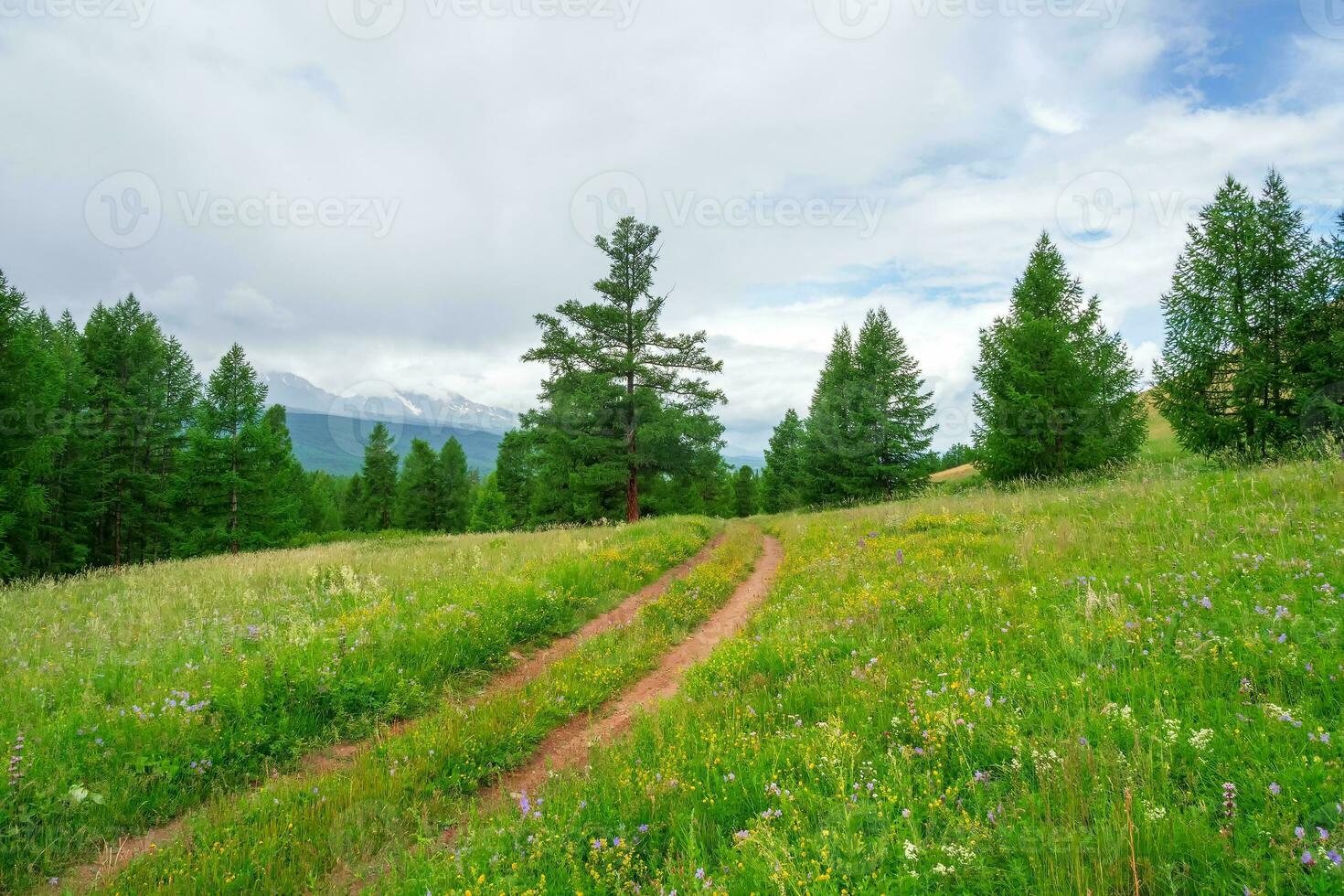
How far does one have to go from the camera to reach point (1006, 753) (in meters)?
3.42

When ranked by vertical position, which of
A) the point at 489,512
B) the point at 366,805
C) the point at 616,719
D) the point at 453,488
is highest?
the point at 453,488

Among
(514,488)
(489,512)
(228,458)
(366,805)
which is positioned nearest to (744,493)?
(514,488)

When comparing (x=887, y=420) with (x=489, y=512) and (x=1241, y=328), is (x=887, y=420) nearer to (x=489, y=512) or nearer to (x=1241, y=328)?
(x=1241, y=328)

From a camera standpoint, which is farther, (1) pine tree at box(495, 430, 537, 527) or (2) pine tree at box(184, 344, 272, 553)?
(1) pine tree at box(495, 430, 537, 527)

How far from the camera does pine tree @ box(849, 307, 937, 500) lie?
3086 cm

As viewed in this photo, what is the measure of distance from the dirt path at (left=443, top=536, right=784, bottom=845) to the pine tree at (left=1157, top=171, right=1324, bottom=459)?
18.5 m

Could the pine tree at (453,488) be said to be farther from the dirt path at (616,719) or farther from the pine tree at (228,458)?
the dirt path at (616,719)

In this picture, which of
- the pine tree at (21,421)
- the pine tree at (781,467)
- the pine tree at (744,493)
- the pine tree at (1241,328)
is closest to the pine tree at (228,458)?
the pine tree at (21,421)

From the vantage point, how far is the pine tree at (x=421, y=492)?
6181cm

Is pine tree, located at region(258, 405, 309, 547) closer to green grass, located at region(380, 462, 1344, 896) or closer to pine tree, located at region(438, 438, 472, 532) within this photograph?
pine tree, located at region(438, 438, 472, 532)

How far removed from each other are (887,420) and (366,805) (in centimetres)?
3148

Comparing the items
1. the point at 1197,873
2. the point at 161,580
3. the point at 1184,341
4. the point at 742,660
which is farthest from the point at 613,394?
the point at 1197,873

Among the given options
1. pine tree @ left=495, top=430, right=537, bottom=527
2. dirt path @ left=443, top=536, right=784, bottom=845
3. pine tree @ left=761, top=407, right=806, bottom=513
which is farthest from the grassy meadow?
pine tree @ left=495, top=430, right=537, bottom=527

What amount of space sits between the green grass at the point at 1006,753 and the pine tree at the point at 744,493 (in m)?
62.5
